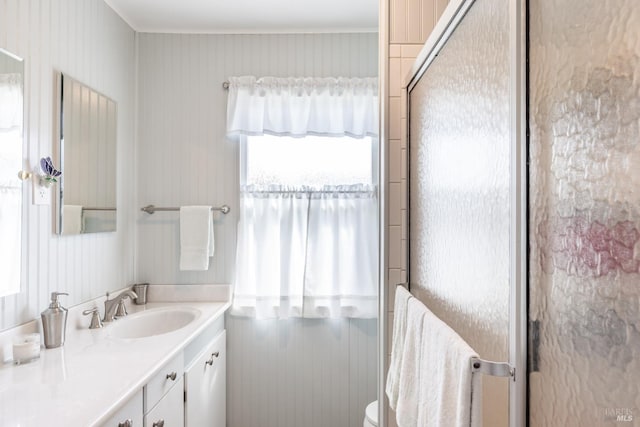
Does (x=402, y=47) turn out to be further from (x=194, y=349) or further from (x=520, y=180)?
(x=194, y=349)

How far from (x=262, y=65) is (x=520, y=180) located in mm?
1974

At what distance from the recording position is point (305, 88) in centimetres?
219

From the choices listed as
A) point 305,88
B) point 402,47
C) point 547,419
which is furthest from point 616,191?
point 305,88

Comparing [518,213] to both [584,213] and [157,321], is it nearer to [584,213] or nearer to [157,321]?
[584,213]

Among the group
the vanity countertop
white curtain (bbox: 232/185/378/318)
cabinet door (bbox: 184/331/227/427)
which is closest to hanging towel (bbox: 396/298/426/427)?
the vanity countertop

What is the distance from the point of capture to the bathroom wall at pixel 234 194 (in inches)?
87.1

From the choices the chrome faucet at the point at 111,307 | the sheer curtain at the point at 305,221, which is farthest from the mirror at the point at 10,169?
the sheer curtain at the point at 305,221

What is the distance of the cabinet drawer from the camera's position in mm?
1208

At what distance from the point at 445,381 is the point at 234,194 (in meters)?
1.77

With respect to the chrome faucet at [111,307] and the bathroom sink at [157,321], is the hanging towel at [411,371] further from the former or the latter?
the chrome faucet at [111,307]

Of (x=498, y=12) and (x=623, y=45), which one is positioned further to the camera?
(x=498, y=12)

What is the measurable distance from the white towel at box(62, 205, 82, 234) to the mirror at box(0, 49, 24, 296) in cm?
23

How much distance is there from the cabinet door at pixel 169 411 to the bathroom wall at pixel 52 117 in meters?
0.61

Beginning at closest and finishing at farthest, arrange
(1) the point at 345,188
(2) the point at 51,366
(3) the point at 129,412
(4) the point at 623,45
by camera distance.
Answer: (4) the point at 623,45
(3) the point at 129,412
(2) the point at 51,366
(1) the point at 345,188
